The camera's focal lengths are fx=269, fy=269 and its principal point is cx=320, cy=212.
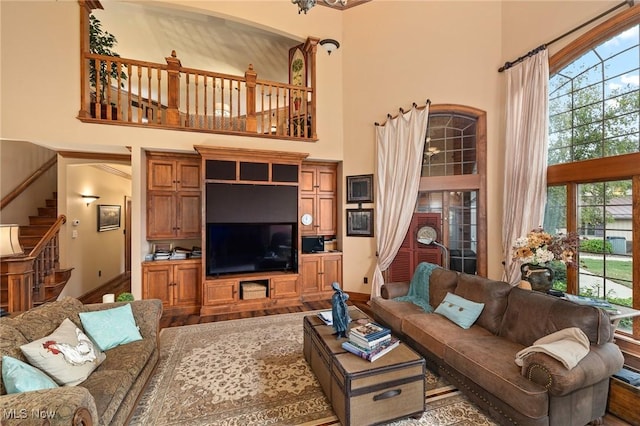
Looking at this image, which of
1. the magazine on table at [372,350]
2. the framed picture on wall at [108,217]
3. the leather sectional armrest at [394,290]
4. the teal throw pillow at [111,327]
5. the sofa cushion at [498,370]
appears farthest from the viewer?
the framed picture on wall at [108,217]

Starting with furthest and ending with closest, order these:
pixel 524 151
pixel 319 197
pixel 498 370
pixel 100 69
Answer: pixel 319 197, pixel 100 69, pixel 524 151, pixel 498 370

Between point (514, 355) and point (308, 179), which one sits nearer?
point (514, 355)

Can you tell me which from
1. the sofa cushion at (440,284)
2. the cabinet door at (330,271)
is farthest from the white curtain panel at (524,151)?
the cabinet door at (330,271)

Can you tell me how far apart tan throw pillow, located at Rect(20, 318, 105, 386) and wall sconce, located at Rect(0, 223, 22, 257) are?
1.73m

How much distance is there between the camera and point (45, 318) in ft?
6.64

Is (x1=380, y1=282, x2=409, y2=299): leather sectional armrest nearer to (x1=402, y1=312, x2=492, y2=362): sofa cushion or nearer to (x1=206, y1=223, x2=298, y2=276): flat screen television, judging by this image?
(x1=402, y1=312, x2=492, y2=362): sofa cushion

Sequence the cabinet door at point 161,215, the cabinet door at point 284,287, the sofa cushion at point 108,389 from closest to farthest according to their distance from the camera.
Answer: the sofa cushion at point 108,389
the cabinet door at point 161,215
the cabinet door at point 284,287

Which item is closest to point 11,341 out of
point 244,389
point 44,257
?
point 244,389

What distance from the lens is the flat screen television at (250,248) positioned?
4.32 metres

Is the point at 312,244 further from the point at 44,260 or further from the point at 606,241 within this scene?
the point at 44,260

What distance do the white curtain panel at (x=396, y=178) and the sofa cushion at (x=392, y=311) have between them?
39.7 inches

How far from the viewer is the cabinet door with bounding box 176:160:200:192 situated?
4520 mm

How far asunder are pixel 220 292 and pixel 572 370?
4084mm

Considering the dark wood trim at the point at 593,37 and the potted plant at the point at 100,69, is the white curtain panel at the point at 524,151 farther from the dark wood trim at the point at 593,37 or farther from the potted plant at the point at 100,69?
the potted plant at the point at 100,69
